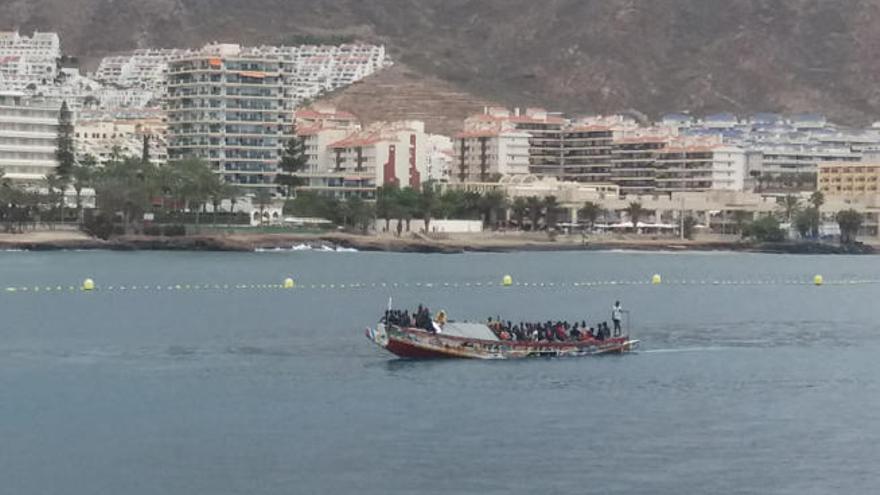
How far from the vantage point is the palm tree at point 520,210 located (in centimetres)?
19662

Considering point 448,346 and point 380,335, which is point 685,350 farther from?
point 380,335

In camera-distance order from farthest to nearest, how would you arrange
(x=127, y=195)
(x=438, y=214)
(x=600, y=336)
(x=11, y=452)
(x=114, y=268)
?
1. (x=438, y=214)
2. (x=127, y=195)
3. (x=114, y=268)
4. (x=600, y=336)
5. (x=11, y=452)

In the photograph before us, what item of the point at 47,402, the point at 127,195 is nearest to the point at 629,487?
the point at 47,402

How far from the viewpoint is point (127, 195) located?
16412 centimetres

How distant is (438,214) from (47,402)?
4983 inches

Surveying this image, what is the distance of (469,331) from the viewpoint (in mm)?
72188

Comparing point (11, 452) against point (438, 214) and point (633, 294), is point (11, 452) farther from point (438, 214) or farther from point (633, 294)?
point (438, 214)

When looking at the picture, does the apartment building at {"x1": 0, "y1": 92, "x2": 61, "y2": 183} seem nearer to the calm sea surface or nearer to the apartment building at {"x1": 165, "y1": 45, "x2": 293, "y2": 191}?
the apartment building at {"x1": 165, "y1": 45, "x2": 293, "y2": 191}

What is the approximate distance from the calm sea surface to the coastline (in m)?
57.3

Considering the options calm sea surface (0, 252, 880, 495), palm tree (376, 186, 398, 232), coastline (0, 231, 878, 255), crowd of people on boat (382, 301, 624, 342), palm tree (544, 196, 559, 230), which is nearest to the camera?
calm sea surface (0, 252, 880, 495)

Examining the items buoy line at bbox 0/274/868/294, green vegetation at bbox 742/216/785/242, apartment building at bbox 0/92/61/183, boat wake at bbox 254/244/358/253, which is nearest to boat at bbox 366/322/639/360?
buoy line at bbox 0/274/868/294

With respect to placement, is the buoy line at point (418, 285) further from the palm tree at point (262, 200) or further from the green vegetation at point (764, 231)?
the green vegetation at point (764, 231)

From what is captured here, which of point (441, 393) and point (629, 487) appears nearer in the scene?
point (629, 487)

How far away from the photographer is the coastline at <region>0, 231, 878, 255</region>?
163500mm
